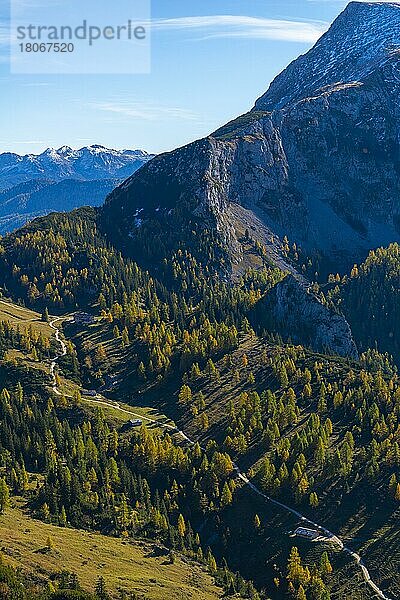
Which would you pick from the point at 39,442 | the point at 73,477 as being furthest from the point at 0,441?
the point at 73,477

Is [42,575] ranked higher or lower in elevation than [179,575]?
higher

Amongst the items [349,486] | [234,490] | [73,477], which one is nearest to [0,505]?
[73,477]

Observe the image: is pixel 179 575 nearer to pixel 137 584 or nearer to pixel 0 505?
pixel 137 584

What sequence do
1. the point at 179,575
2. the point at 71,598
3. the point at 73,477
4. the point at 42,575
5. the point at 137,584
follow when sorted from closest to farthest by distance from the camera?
the point at 71,598
the point at 42,575
the point at 137,584
the point at 179,575
the point at 73,477

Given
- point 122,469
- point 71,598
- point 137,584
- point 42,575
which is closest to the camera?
point 71,598

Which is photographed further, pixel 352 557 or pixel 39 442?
pixel 39 442

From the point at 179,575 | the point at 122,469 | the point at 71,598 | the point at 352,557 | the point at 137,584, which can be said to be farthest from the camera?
the point at 122,469

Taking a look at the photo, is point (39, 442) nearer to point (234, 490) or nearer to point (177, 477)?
point (177, 477)

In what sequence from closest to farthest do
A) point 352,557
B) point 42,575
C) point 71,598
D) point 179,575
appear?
point 71,598, point 42,575, point 179,575, point 352,557

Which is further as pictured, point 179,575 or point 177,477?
point 177,477
